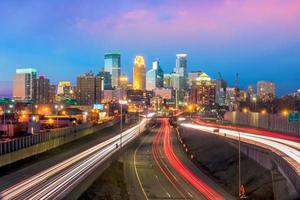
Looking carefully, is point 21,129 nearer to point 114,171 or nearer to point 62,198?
point 114,171

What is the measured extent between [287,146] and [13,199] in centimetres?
3827

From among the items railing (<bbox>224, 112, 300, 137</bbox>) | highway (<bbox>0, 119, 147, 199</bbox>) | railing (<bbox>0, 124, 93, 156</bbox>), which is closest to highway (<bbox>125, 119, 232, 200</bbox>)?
highway (<bbox>0, 119, 147, 199</bbox>)

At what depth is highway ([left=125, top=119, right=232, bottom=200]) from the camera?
5638 cm

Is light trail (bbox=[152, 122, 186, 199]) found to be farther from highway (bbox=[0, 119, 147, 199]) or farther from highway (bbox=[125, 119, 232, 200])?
highway (bbox=[0, 119, 147, 199])

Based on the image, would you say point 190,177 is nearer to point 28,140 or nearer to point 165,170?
point 165,170

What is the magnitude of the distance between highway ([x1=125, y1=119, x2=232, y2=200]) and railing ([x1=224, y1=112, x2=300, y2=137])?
60.3 feet

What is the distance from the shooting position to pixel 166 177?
2739 inches

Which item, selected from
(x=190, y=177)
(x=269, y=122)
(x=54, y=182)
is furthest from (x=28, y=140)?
(x=269, y=122)

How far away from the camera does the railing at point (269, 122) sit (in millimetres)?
87850

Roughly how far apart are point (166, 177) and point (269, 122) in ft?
135

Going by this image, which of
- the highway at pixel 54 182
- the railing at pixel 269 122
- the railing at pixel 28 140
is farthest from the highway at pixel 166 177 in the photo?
the railing at pixel 269 122

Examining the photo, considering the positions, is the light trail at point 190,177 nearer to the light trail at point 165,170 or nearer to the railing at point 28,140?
the light trail at point 165,170

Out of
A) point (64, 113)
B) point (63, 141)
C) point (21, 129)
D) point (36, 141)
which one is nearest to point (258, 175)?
point (36, 141)

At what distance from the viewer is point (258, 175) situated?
58625mm
